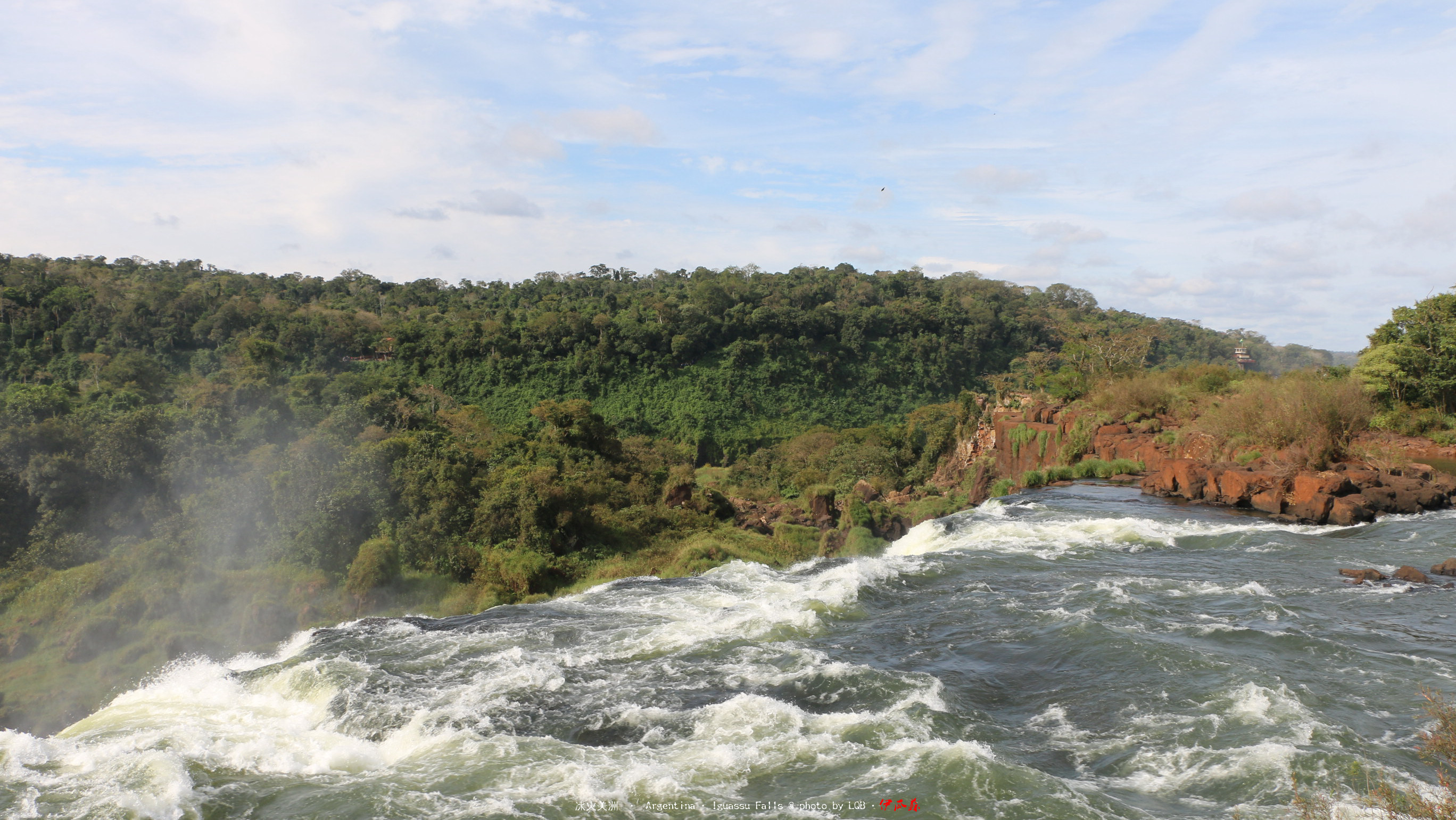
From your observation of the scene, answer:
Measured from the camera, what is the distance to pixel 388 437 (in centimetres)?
2356

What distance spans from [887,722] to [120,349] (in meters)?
45.5

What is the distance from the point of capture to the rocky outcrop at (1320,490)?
17.8 metres

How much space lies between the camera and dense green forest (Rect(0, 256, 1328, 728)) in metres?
19.3

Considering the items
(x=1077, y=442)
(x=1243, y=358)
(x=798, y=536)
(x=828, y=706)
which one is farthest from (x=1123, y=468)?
(x=1243, y=358)

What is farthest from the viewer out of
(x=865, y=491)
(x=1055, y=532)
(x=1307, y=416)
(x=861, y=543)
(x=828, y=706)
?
(x=865, y=491)

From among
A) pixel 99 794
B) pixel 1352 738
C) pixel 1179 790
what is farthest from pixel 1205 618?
pixel 99 794

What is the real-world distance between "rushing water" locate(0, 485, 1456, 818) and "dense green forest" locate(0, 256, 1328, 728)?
5.60 m

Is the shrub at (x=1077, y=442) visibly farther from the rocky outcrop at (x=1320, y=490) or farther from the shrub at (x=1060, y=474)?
the rocky outcrop at (x=1320, y=490)

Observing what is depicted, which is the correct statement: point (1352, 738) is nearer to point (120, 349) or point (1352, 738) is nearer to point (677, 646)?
point (677, 646)

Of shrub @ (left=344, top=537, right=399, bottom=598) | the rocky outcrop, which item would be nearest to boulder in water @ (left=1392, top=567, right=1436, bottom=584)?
the rocky outcrop

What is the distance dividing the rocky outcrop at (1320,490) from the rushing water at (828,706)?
1.67 metres

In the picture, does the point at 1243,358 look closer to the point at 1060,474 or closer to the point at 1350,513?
the point at 1060,474

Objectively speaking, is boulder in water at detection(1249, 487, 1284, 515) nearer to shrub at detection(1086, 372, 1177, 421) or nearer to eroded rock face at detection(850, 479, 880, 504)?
shrub at detection(1086, 372, 1177, 421)

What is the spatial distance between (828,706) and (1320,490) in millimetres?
14566
